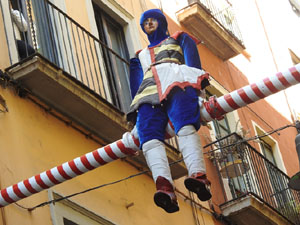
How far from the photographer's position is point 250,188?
52.7 feet

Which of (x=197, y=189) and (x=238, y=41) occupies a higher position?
(x=238, y=41)

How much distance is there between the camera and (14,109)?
1135 cm

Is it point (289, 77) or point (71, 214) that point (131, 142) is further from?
point (71, 214)

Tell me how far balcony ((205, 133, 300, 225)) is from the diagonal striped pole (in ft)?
19.9

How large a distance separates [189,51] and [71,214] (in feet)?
9.03

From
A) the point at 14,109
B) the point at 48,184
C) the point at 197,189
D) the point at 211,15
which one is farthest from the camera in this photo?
the point at 211,15

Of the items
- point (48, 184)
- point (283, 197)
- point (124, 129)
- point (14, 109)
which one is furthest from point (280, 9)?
point (48, 184)

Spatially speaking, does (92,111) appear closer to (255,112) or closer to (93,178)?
(93,178)

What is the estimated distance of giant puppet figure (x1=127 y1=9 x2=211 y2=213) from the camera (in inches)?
346

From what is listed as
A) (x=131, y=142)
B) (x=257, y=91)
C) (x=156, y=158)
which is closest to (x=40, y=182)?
(x=131, y=142)

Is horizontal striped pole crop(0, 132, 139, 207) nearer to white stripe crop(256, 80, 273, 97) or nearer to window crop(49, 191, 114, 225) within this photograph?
white stripe crop(256, 80, 273, 97)

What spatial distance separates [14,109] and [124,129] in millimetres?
1911

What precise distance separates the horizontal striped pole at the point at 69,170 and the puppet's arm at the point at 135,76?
2.48 ft

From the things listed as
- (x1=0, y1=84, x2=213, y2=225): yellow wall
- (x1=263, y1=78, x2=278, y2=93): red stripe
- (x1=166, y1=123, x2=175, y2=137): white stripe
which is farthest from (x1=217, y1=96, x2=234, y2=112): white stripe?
(x1=0, y1=84, x2=213, y2=225): yellow wall
